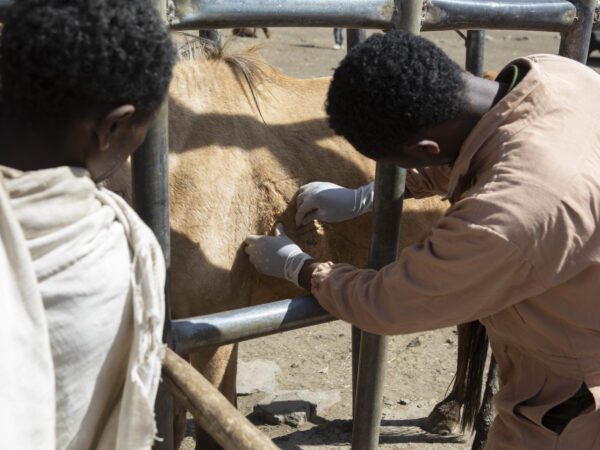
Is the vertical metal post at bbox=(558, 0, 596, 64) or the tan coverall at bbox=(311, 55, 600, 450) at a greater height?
the vertical metal post at bbox=(558, 0, 596, 64)

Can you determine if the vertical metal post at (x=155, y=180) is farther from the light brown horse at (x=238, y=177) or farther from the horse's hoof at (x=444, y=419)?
the horse's hoof at (x=444, y=419)

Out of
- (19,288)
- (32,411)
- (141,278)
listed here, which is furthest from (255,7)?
(32,411)

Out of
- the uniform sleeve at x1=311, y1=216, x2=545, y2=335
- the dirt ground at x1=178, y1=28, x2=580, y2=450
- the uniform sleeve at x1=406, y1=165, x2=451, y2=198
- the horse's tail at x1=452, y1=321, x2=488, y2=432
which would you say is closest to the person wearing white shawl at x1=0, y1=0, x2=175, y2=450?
the uniform sleeve at x1=311, y1=216, x2=545, y2=335

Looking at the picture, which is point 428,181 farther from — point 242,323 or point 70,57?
point 70,57

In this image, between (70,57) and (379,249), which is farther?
(379,249)

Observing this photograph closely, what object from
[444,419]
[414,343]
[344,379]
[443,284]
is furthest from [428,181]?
[414,343]

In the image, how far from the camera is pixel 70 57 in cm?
100

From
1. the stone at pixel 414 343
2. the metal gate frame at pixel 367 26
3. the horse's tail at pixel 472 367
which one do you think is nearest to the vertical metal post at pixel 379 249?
the metal gate frame at pixel 367 26

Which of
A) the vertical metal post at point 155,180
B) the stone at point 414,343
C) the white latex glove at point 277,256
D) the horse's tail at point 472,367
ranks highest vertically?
the vertical metal post at point 155,180

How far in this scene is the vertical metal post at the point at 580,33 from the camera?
2.21 meters

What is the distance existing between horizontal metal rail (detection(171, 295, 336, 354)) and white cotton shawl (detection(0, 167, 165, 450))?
47 cm

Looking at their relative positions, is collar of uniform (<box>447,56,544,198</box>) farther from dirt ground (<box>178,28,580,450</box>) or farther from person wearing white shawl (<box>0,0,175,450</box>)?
dirt ground (<box>178,28,580,450</box>)

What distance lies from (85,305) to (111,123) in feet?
0.94

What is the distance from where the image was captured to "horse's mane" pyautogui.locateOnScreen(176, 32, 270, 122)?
2553mm
